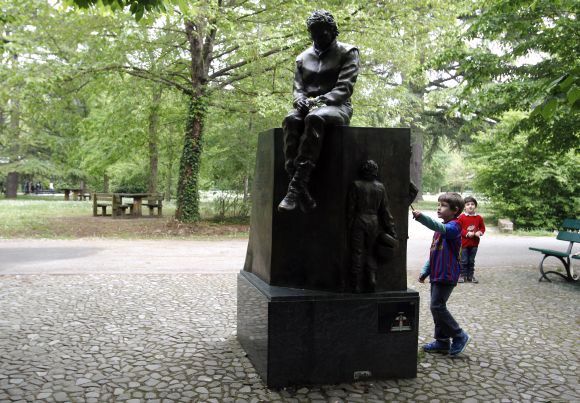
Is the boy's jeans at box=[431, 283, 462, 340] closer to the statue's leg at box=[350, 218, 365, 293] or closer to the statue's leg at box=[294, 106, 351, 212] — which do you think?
the statue's leg at box=[350, 218, 365, 293]

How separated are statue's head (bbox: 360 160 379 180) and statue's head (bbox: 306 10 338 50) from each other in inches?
47.7

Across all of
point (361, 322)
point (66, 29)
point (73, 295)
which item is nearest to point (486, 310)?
point (361, 322)

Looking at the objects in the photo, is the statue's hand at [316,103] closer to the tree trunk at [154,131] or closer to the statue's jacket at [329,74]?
the statue's jacket at [329,74]

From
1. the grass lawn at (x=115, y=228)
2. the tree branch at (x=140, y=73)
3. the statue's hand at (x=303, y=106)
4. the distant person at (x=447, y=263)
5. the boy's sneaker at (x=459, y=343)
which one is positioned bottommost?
the boy's sneaker at (x=459, y=343)

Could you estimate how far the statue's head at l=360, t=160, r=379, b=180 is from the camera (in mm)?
4066

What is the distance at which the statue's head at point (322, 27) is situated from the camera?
433cm

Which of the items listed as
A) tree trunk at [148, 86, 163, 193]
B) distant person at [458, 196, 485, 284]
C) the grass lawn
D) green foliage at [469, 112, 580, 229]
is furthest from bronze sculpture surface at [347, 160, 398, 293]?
green foliage at [469, 112, 580, 229]

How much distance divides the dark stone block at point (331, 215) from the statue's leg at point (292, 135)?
15 cm

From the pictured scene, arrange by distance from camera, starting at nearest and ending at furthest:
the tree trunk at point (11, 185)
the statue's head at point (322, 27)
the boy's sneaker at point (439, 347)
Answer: the statue's head at point (322, 27)
the boy's sneaker at point (439, 347)
the tree trunk at point (11, 185)

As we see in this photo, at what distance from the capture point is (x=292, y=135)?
407cm

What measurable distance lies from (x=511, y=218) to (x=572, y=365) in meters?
15.5

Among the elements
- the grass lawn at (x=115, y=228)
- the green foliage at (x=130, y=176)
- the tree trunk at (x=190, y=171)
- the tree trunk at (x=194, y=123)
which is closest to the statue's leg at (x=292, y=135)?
the grass lawn at (x=115, y=228)

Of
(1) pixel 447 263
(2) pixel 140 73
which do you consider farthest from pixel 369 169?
(2) pixel 140 73

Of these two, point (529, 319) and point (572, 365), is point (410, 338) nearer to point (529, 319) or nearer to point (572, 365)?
point (572, 365)
